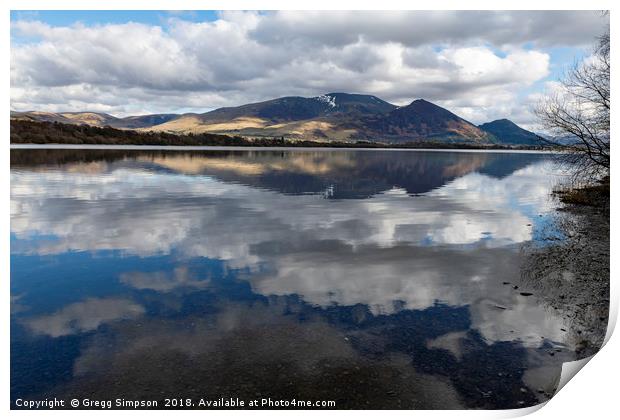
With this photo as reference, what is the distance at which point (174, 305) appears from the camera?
48.3ft

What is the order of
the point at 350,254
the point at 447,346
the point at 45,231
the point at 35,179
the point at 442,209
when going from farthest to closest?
Answer: the point at 35,179 < the point at 442,209 < the point at 45,231 < the point at 350,254 < the point at 447,346

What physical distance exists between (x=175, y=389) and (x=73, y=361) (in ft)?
10.9

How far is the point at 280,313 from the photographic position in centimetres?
1421

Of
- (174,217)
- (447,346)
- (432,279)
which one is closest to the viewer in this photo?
(447,346)

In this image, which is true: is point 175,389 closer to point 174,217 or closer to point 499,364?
point 499,364

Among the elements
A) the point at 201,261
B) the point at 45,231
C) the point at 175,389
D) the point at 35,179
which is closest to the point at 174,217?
the point at 45,231

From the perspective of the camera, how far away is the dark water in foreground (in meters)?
10.2

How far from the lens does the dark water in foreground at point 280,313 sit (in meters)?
10.2

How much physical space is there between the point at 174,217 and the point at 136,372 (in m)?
21.4

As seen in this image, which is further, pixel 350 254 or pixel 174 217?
pixel 174 217

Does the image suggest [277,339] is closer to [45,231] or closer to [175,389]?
[175,389]

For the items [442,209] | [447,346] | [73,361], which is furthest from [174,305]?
[442,209]

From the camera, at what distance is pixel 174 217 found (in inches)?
1211

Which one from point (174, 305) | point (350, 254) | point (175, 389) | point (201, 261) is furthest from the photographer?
point (350, 254)
